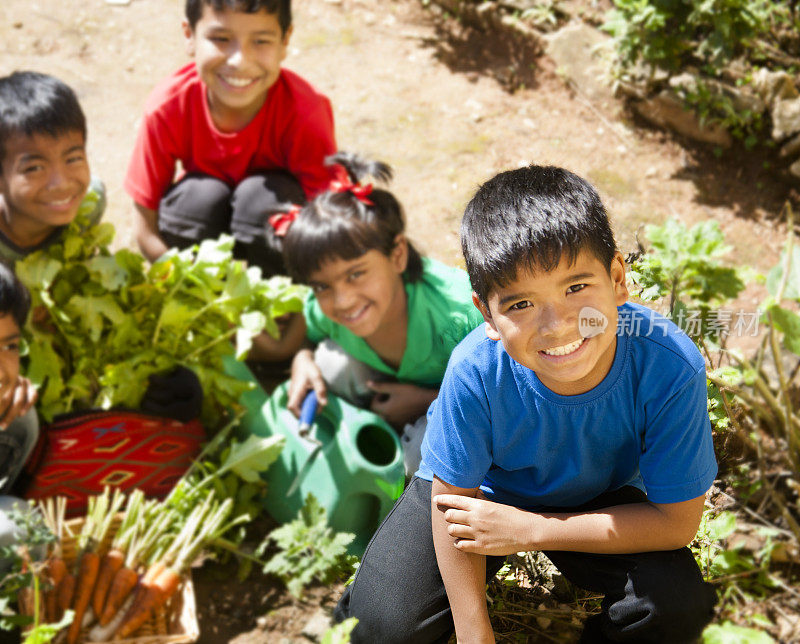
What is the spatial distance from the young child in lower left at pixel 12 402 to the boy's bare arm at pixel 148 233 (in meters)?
0.85

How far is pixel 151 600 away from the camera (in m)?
2.27

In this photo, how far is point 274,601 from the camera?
2.48 meters

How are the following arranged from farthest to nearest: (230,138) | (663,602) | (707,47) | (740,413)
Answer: (707,47) < (230,138) < (740,413) < (663,602)

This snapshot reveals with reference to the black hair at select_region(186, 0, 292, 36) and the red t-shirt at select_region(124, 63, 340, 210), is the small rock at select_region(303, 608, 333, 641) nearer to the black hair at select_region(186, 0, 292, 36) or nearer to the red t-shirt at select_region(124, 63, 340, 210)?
the red t-shirt at select_region(124, 63, 340, 210)

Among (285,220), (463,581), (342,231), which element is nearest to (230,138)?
(285,220)

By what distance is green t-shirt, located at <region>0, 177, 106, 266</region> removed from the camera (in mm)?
2453

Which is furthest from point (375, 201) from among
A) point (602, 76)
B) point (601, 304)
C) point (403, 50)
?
point (403, 50)

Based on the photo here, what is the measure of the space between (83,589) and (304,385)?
0.86 m

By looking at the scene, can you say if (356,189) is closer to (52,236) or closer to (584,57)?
(52,236)

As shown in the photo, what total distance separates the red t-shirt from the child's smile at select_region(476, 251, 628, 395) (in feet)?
5.37

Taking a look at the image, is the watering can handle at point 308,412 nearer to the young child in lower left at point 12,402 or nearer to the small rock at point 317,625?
the small rock at point 317,625

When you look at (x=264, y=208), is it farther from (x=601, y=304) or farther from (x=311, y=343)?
(x=601, y=304)

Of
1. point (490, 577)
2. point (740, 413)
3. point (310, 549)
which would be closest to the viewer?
point (490, 577)

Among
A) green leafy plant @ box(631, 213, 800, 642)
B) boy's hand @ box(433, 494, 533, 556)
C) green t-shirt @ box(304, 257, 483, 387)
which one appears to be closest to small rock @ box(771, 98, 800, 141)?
green leafy plant @ box(631, 213, 800, 642)
